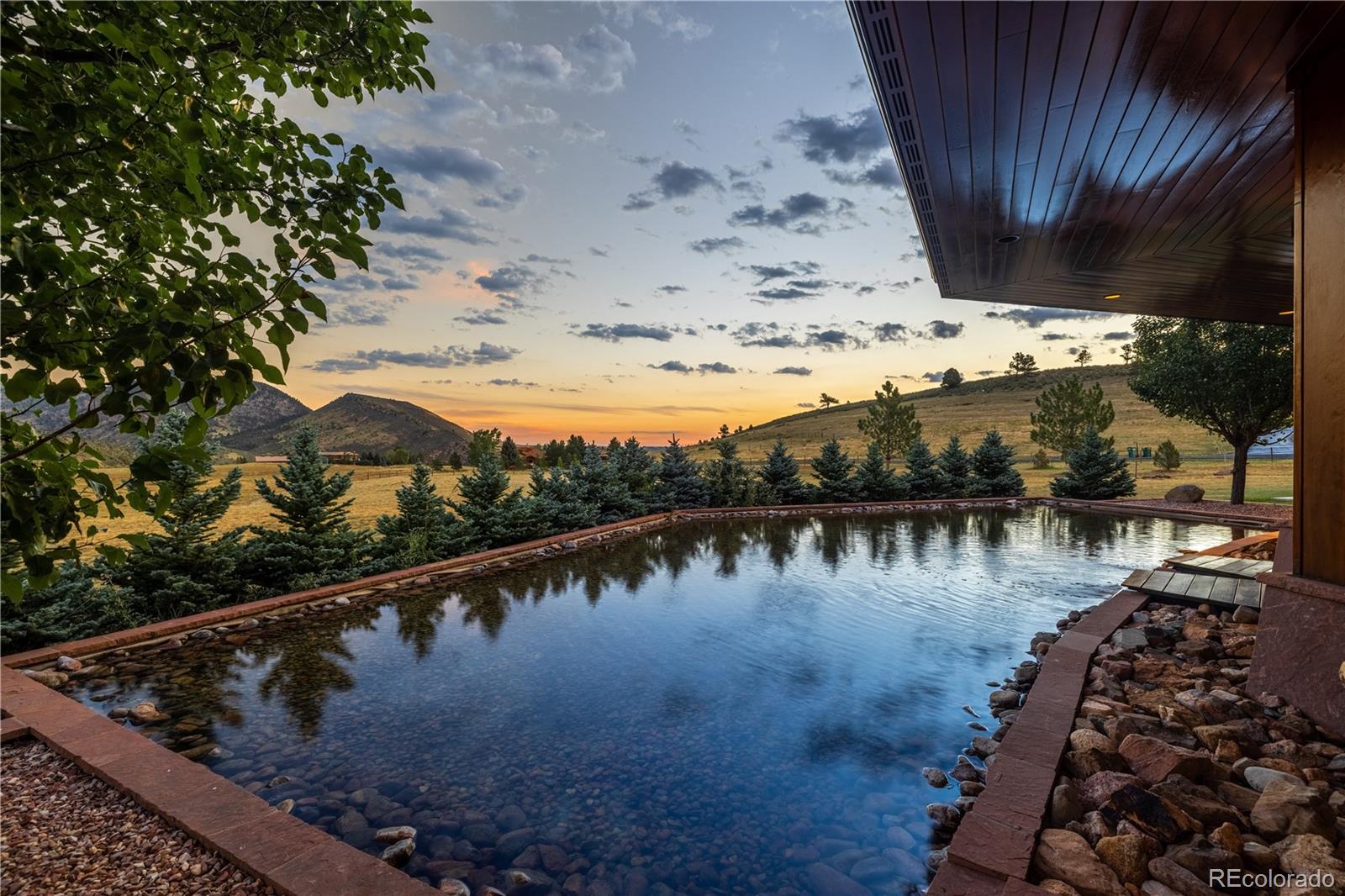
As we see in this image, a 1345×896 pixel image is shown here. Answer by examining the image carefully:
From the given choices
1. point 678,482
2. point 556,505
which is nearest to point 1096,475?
point 678,482

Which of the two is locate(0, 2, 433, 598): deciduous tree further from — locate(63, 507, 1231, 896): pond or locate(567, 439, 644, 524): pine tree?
locate(567, 439, 644, 524): pine tree

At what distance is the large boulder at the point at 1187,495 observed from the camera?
14.4 meters

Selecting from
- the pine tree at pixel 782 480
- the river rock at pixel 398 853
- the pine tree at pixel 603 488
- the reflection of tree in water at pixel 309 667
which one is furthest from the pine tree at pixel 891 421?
the river rock at pixel 398 853

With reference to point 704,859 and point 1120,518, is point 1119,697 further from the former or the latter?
point 1120,518

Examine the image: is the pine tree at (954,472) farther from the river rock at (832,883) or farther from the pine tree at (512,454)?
the pine tree at (512,454)

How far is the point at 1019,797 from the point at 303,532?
7970 millimetres

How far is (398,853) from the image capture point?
8.56 feet

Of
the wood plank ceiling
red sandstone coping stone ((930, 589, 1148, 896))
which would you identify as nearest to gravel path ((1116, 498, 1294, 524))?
the wood plank ceiling

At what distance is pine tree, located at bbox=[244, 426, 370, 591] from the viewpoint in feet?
23.2

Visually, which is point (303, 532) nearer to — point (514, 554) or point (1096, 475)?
point (514, 554)

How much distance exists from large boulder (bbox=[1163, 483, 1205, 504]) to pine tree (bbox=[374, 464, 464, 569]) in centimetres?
1721

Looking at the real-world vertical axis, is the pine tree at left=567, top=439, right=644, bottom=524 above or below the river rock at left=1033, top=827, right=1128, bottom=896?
above

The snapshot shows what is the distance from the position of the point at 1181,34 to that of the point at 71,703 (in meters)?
7.74

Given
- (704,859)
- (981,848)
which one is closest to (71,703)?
(704,859)
